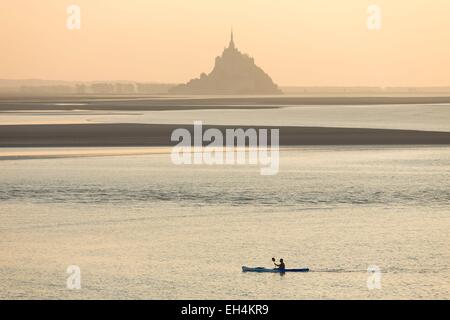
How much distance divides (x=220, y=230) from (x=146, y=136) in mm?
53951

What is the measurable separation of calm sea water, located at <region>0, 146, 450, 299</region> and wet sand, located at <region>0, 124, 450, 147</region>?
2098 centimetres

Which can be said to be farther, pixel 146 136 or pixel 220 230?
pixel 146 136

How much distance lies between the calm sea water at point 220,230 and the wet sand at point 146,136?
2098 centimetres

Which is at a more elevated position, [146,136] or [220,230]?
[220,230]

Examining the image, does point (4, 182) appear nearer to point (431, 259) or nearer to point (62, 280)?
point (62, 280)

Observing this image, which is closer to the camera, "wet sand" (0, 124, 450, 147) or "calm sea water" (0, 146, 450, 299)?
"calm sea water" (0, 146, 450, 299)

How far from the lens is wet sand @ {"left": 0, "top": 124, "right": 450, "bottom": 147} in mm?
84062

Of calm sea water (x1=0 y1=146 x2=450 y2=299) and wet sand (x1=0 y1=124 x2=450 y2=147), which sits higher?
→ calm sea water (x1=0 y1=146 x2=450 y2=299)

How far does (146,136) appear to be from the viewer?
300ft

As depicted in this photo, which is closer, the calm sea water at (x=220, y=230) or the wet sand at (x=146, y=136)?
the calm sea water at (x=220, y=230)

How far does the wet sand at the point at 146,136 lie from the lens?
84.1 meters

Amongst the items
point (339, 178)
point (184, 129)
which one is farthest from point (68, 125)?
point (339, 178)
